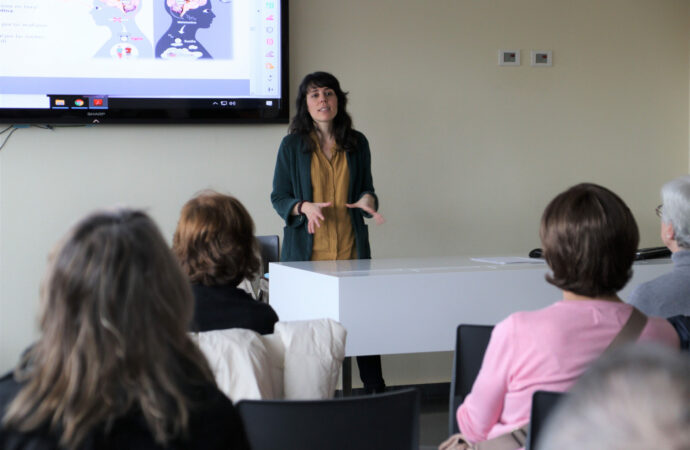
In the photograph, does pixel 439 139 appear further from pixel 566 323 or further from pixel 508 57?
pixel 566 323

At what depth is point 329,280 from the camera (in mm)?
2617

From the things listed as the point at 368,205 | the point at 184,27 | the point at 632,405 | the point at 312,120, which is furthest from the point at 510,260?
the point at 632,405

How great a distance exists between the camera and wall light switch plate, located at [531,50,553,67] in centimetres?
480

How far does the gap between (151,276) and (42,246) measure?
3.49 metres

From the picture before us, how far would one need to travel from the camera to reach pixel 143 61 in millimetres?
4141

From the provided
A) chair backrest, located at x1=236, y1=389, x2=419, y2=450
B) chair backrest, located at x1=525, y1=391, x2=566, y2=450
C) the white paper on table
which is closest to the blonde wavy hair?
chair backrest, located at x1=236, y1=389, x2=419, y2=450

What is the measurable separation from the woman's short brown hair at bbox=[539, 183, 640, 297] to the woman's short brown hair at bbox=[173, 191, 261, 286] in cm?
73

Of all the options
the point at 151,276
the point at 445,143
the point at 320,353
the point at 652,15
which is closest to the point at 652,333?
the point at 320,353

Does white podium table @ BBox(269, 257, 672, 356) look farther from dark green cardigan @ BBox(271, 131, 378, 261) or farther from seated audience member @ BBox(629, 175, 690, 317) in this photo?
dark green cardigan @ BBox(271, 131, 378, 261)

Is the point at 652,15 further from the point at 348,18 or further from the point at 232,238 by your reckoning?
the point at 232,238

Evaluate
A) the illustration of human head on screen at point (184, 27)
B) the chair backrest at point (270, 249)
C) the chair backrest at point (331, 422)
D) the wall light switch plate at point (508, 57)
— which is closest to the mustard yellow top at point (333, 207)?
the chair backrest at point (270, 249)

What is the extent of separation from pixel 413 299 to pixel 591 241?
3.46ft

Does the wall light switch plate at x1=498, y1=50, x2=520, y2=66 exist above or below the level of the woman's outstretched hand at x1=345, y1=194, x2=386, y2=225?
above

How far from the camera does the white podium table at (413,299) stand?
2.60 meters
